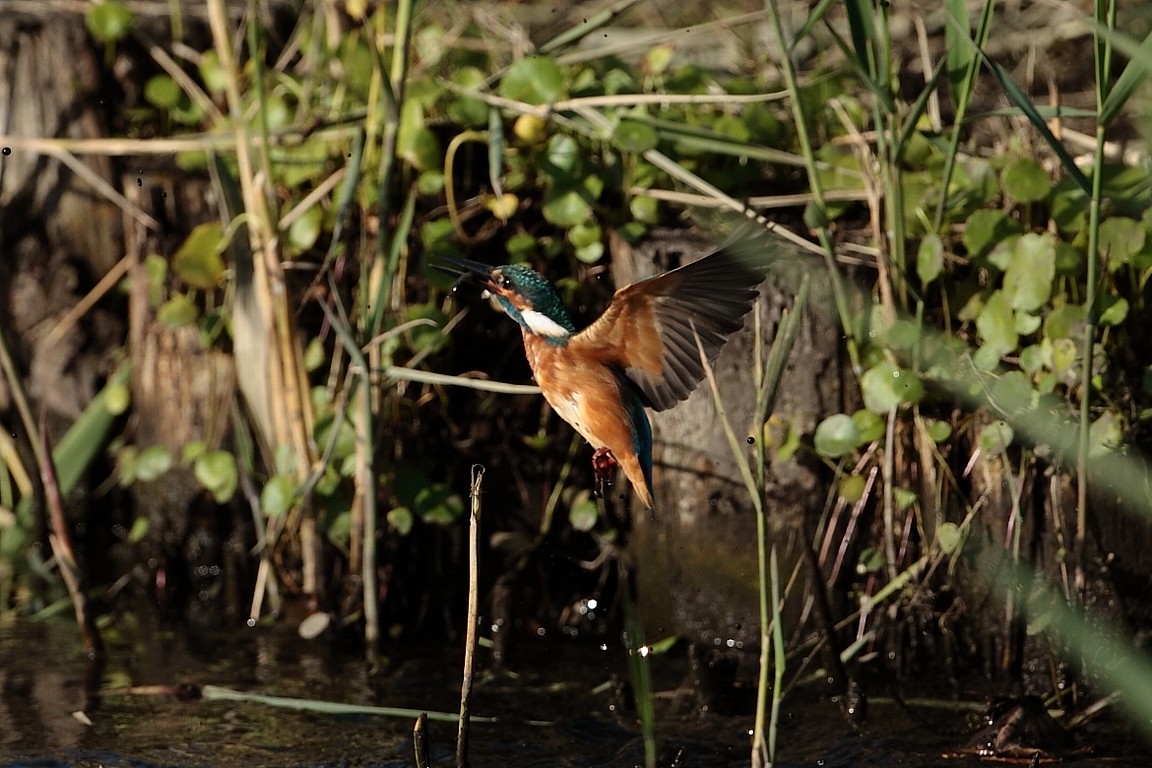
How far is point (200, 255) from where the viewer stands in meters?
4.09

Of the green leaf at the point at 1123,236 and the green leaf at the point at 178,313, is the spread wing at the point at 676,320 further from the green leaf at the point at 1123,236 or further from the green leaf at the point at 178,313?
the green leaf at the point at 178,313

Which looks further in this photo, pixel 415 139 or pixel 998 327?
pixel 415 139

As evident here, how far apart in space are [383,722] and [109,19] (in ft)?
8.29

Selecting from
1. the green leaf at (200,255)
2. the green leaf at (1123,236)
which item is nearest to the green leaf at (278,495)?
the green leaf at (200,255)

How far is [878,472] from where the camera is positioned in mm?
3605

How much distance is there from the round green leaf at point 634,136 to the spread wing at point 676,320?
879 mm

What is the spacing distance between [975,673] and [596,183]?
5.44 ft

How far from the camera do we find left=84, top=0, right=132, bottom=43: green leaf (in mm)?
4457

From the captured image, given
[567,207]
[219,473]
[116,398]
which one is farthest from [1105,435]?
[116,398]

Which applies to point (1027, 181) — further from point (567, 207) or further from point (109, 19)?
point (109, 19)

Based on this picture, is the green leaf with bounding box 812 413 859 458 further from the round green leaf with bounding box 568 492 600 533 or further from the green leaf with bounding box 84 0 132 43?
the green leaf with bounding box 84 0 132 43

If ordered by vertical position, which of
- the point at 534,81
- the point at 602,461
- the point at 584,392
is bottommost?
the point at 602,461

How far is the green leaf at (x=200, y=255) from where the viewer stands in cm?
408

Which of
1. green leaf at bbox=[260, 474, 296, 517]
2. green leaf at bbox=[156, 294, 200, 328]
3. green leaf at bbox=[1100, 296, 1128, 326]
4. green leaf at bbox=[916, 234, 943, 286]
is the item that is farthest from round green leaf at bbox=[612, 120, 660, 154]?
green leaf at bbox=[156, 294, 200, 328]
